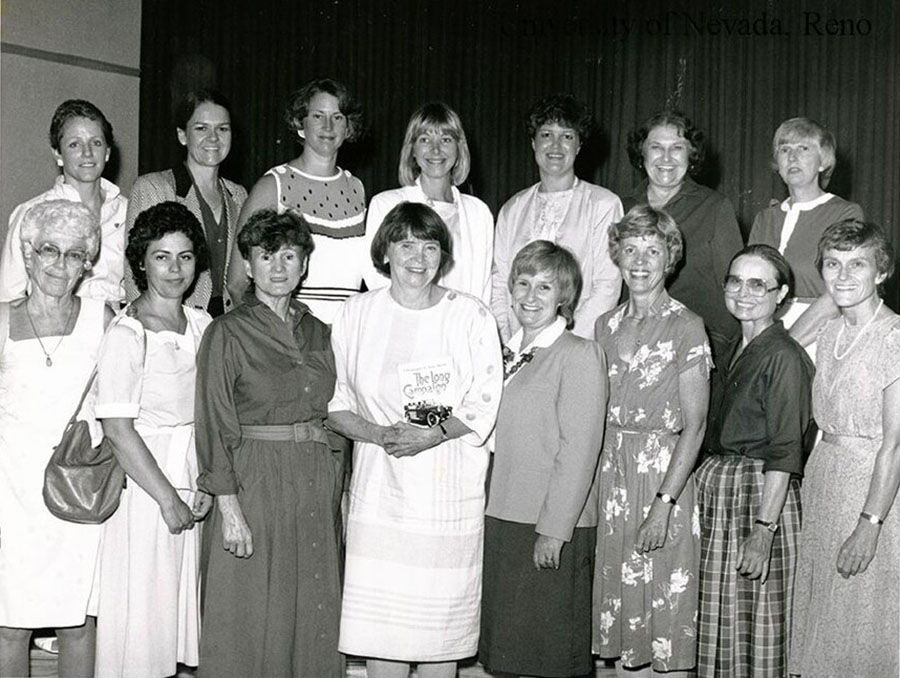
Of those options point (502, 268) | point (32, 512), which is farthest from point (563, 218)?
point (32, 512)

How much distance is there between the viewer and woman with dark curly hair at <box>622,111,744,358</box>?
411 cm

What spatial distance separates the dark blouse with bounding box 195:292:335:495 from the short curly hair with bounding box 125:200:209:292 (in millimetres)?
276

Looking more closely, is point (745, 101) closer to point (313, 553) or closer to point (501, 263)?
point (501, 263)

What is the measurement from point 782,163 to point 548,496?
1741mm

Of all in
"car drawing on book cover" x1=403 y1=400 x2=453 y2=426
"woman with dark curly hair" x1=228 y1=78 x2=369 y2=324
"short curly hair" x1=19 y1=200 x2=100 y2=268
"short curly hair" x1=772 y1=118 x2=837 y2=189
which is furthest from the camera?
"short curly hair" x1=772 y1=118 x2=837 y2=189

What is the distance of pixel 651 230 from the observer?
11.9ft

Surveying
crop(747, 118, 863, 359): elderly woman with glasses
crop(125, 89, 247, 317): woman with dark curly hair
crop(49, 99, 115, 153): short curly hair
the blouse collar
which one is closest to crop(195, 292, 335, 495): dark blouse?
crop(125, 89, 247, 317): woman with dark curly hair

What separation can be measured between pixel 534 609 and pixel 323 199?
1.74 m

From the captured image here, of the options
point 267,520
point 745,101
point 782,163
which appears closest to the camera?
point 267,520

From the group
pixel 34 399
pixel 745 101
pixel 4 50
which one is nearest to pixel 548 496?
pixel 34 399

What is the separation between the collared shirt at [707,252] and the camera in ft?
13.5

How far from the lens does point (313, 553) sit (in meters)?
3.44

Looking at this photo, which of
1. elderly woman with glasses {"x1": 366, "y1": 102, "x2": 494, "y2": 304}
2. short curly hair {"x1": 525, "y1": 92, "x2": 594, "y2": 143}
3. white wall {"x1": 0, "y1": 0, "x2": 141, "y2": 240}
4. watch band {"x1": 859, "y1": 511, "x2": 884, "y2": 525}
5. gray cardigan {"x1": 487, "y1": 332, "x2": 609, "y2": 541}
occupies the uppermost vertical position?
white wall {"x1": 0, "y1": 0, "x2": 141, "y2": 240}

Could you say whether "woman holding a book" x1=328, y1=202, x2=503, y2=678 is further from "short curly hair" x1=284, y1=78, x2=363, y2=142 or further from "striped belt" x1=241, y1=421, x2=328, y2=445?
"short curly hair" x1=284, y1=78, x2=363, y2=142
